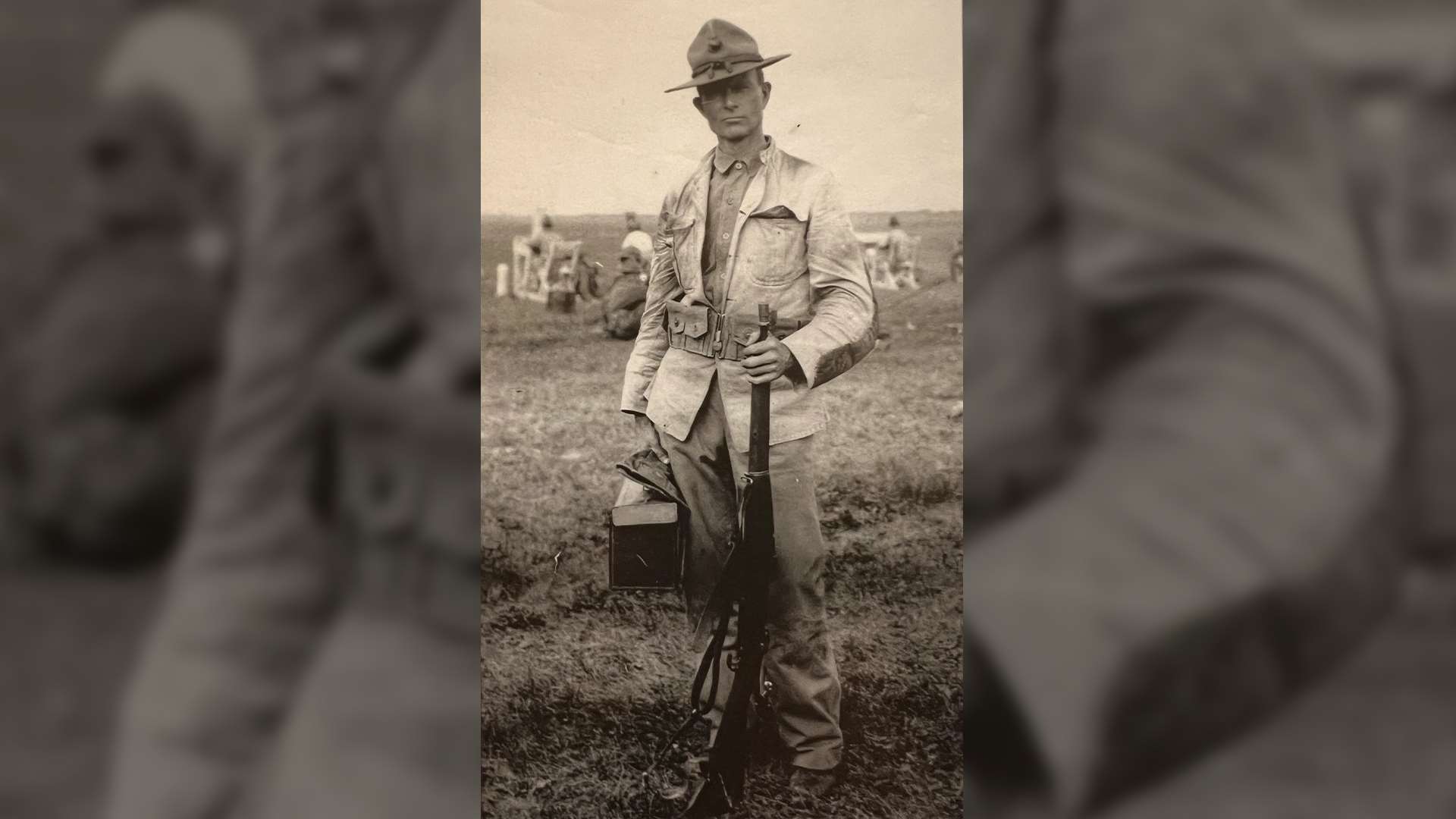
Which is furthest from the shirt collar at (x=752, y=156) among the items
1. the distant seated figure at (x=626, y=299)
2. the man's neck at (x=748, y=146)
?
the distant seated figure at (x=626, y=299)

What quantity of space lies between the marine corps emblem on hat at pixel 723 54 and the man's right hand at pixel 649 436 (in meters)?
0.70

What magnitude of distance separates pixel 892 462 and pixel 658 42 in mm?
993

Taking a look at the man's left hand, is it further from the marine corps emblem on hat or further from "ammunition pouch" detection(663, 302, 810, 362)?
the marine corps emblem on hat

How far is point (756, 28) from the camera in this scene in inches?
76.5

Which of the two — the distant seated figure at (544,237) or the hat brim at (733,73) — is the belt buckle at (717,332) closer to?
the distant seated figure at (544,237)

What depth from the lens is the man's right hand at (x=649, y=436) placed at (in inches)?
76.9
